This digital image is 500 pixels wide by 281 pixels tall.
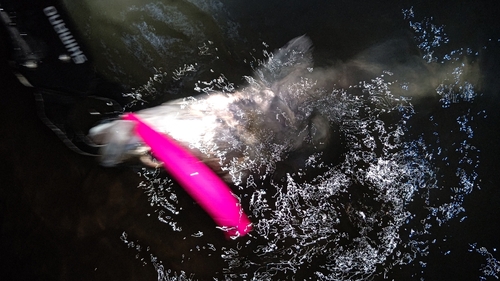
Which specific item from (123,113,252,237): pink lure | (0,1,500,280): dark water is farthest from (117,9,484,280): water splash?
(123,113,252,237): pink lure

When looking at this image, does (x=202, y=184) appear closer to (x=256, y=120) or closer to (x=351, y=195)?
(x=256, y=120)

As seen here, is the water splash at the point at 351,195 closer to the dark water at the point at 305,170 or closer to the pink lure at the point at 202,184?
the dark water at the point at 305,170

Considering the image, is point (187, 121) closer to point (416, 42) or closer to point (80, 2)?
point (80, 2)

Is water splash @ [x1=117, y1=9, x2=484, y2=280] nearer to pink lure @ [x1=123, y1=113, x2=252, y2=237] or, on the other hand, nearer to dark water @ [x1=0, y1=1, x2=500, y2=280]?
dark water @ [x1=0, y1=1, x2=500, y2=280]

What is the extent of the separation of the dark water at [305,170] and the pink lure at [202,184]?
85 millimetres

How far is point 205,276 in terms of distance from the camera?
340cm

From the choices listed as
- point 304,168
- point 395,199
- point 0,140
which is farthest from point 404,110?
point 0,140

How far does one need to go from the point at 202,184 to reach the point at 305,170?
3.18 feet

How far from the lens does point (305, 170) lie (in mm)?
3434

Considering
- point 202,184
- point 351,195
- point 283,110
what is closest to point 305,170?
point 351,195

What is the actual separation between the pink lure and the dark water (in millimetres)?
85

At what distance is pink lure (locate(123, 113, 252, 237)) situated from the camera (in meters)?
3.34

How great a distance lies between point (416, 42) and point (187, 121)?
2.21 meters

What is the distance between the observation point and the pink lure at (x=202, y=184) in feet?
11.0
